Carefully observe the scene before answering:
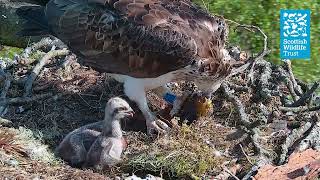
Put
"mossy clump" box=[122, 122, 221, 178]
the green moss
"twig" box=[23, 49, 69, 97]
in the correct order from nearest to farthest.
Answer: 1. "mossy clump" box=[122, 122, 221, 178]
2. "twig" box=[23, 49, 69, 97]
3. the green moss

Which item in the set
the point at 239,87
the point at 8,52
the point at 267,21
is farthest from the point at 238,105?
the point at 8,52

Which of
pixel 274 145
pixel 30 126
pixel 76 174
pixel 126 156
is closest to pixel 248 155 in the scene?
pixel 274 145

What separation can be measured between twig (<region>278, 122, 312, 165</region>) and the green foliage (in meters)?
3.74

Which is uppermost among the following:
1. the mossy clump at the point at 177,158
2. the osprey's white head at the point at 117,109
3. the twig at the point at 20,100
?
the osprey's white head at the point at 117,109

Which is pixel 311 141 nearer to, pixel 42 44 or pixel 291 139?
pixel 291 139

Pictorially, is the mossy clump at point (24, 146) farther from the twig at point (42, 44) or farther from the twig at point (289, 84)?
the twig at point (289, 84)

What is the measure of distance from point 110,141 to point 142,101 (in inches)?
25.7

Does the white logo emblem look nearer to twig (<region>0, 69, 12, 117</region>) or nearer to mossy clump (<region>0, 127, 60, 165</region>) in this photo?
twig (<region>0, 69, 12, 117</region>)

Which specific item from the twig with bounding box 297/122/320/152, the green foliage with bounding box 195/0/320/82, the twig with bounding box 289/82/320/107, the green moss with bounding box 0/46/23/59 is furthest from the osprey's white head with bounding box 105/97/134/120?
the green moss with bounding box 0/46/23/59

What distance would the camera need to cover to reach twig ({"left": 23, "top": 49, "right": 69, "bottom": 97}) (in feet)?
25.8

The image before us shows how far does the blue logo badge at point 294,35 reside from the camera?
10.3 metres

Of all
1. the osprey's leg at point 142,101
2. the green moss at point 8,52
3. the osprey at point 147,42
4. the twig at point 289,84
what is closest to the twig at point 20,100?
the osprey at point 147,42

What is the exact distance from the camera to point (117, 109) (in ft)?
22.9

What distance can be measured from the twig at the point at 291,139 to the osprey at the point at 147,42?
781 millimetres
